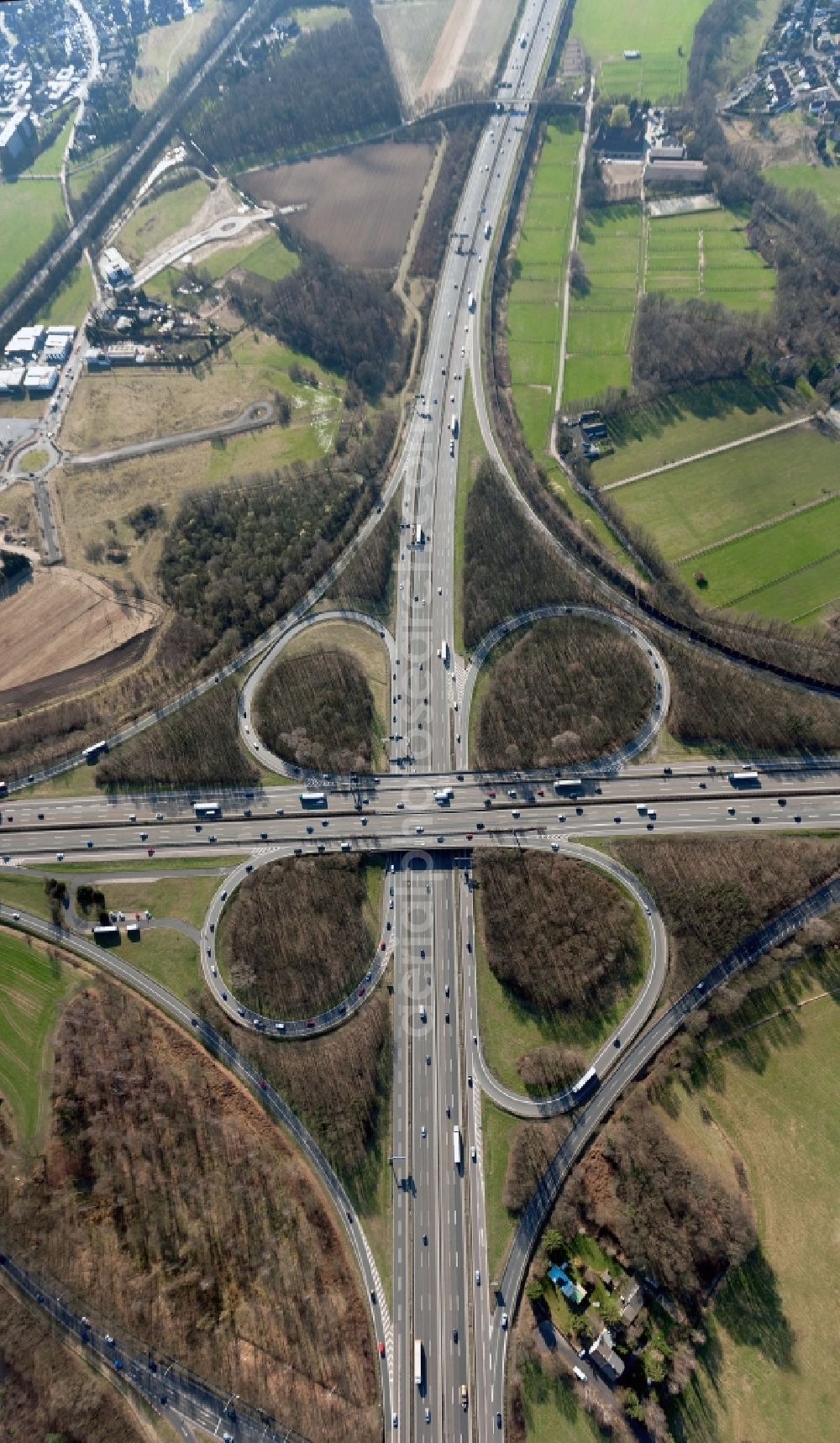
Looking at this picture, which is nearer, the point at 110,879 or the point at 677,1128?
the point at 677,1128

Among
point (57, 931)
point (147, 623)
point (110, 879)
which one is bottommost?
point (57, 931)

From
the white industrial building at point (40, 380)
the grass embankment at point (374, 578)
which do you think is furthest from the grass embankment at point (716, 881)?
the white industrial building at point (40, 380)

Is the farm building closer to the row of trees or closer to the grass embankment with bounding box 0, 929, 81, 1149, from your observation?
the grass embankment with bounding box 0, 929, 81, 1149

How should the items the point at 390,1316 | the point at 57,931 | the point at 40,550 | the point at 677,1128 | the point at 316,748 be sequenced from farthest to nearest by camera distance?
the point at 40,550 < the point at 316,748 < the point at 57,931 < the point at 677,1128 < the point at 390,1316

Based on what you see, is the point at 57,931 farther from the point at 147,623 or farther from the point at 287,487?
the point at 287,487

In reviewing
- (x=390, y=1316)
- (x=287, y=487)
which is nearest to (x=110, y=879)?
(x=390, y=1316)

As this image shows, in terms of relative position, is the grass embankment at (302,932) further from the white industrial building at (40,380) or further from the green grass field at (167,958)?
the white industrial building at (40,380)
